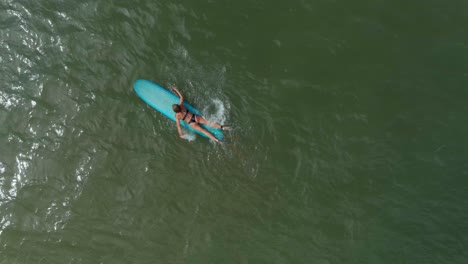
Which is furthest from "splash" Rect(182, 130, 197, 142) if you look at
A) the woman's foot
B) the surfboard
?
the woman's foot

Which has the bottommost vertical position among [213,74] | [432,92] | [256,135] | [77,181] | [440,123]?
[77,181]

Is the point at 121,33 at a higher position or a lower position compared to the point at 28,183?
higher

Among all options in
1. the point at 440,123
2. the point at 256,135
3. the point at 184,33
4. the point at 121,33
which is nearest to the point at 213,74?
the point at 184,33

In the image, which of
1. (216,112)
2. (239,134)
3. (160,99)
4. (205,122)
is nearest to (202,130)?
(205,122)

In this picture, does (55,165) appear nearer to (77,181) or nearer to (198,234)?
(77,181)

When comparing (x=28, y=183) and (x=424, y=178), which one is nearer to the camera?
(x=424, y=178)

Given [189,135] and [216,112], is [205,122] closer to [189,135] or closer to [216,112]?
[216,112]
